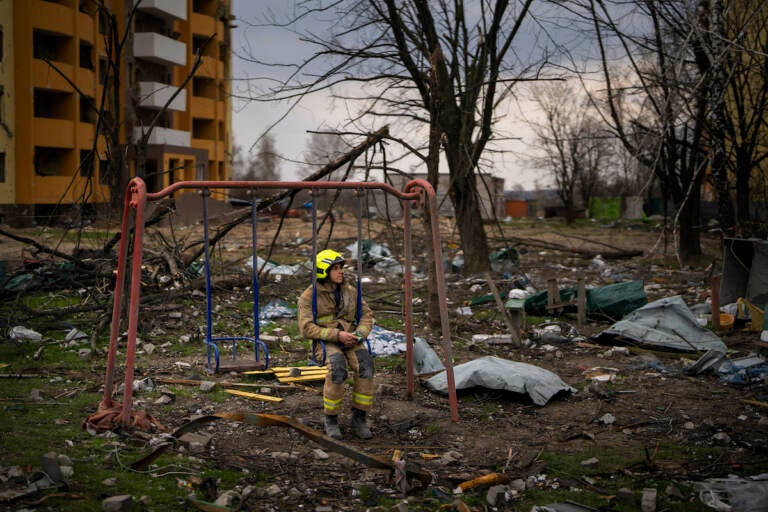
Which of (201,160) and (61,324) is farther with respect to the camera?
(201,160)

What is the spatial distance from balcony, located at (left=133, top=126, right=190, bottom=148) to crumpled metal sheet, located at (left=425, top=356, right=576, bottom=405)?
28.7 metres

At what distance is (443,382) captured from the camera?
707 cm

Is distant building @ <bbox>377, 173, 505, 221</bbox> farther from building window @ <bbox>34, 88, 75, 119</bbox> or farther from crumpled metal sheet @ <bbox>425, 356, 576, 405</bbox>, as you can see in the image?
building window @ <bbox>34, 88, 75, 119</bbox>

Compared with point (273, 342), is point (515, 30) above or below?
above

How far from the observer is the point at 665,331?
30.0ft

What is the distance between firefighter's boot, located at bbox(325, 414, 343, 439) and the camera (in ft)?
18.6

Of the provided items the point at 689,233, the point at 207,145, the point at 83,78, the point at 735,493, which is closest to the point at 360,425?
the point at 735,493

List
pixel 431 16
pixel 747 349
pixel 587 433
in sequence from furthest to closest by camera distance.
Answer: pixel 431 16
pixel 747 349
pixel 587 433

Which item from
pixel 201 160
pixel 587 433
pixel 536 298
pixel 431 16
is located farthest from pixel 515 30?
pixel 201 160

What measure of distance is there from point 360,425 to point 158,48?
3163 centimetres

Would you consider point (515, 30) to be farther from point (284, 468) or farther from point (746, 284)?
point (284, 468)

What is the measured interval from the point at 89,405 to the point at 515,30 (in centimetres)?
1071

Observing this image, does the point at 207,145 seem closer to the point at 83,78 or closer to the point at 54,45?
the point at 83,78

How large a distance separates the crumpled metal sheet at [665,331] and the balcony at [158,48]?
Result: 2889 centimetres
